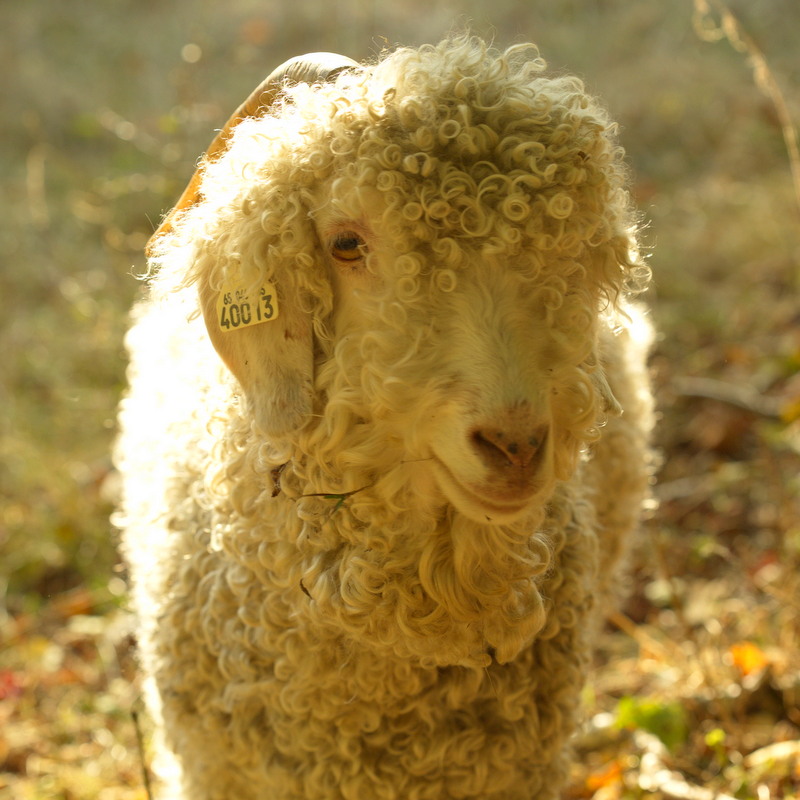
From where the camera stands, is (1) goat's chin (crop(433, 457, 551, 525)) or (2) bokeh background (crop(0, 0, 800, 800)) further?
(2) bokeh background (crop(0, 0, 800, 800))

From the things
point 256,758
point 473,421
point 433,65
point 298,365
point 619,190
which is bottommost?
point 256,758

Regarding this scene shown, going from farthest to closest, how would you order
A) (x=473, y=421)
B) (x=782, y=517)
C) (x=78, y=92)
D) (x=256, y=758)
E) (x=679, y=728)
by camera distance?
(x=78, y=92)
(x=782, y=517)
(x=679, y=728)
(x=256, y=758)
(x=473, y=421)

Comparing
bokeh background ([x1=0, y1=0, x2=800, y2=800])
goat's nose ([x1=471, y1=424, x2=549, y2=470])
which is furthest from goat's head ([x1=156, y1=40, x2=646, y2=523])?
bokeh background ([x1=0, y1=0, x2=800, y2=800])

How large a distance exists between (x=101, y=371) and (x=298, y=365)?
179 inches

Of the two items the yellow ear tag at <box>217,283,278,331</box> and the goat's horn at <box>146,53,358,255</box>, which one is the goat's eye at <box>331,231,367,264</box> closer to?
the yellow ear tag at <box>217,283,278,331</box>

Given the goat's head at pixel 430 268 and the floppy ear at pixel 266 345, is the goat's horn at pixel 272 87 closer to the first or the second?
the goat's head at pixel 430 268

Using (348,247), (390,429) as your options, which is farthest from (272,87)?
(390,429)

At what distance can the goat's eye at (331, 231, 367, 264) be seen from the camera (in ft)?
6.05

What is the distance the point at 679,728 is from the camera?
3098 millimetres

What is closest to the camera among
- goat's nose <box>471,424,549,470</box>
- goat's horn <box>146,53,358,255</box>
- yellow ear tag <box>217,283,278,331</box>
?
goat's nose <box>471,424,549,470</box>

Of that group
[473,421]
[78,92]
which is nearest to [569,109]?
[473,421]

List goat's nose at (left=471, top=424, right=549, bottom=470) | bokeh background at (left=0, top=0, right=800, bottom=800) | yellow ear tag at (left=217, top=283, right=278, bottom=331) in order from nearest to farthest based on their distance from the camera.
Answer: goat's nose at (left=471, top=424, right=549, bottom=470) → yellow ear tag at (left=217, top=283, right=278, bottom=331) → bokeh background at (left=0, top=0, right=800, bottom=800)

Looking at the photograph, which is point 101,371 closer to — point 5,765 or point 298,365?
point 5,765

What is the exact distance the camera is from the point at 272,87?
225cm
